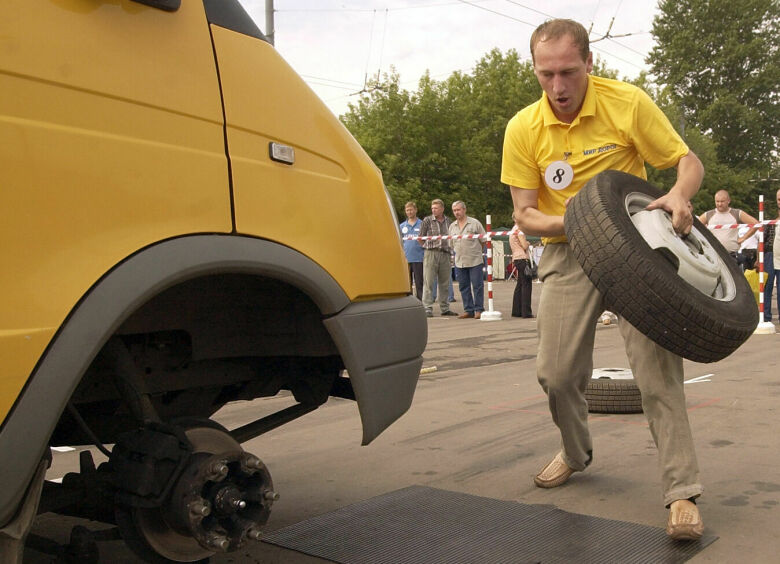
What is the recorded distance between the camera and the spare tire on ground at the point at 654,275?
9.21 feet

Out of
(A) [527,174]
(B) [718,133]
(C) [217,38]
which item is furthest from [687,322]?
(B) [718,133]

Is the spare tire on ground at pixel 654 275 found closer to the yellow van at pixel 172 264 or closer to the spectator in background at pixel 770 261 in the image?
the yellow van at pixel 172 264

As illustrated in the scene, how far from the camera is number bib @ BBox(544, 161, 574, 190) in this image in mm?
3449

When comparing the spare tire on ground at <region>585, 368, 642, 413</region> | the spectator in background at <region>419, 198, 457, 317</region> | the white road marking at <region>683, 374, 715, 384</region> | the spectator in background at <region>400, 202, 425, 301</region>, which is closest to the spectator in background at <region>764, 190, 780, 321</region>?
the spectator in background at <region>419, 198, 457, 317</region>

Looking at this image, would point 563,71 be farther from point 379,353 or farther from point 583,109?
point 379,353

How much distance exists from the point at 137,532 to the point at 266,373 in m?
0.85

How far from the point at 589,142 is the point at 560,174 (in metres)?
0.17

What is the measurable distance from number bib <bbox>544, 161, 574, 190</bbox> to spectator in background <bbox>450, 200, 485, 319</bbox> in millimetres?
9407

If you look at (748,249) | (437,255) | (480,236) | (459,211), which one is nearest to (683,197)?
(480,236)

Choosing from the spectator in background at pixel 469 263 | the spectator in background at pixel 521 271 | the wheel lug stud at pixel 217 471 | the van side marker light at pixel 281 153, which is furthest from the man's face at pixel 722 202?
the wheel lug stud at pixel 217 471

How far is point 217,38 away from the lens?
2188 millimetres

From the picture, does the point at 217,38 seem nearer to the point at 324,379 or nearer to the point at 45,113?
the point at 45,113

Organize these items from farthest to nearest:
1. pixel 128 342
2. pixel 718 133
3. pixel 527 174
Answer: pixel 718 133, pixel 527 174, pixel 128 342

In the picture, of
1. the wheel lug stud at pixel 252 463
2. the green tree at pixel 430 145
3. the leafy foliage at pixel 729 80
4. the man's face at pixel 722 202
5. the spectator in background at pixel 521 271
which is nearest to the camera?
the wheel lug stud at pixel 252 463
